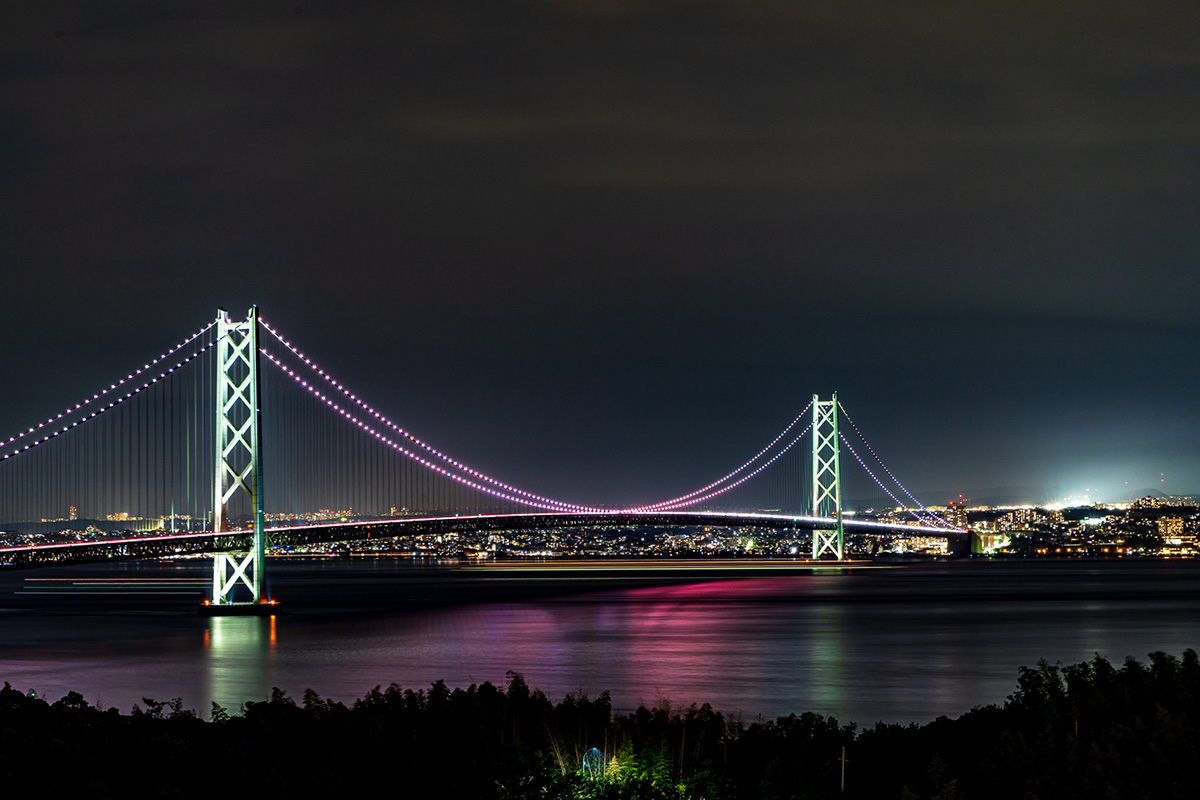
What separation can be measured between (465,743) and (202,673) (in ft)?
56.8

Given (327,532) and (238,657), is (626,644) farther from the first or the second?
(327,532)

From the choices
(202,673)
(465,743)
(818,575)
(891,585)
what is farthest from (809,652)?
(818,575)

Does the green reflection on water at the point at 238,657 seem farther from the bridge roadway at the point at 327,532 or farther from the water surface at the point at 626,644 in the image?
the bridge roadway at the point at 327,532

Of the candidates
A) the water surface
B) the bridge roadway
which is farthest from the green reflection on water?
the bridge roadway

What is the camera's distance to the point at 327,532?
2218 inches

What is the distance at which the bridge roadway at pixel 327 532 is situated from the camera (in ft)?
150

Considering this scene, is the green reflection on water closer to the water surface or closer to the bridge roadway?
the water surface

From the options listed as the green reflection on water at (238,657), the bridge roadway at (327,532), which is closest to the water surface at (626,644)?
the green reflection on water at (238,657)

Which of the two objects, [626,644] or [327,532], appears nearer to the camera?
[626,644]

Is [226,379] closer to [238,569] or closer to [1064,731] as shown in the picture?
[238,569]

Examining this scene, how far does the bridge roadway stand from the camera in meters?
45.8

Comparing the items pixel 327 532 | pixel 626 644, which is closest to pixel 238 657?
pixel 626 644

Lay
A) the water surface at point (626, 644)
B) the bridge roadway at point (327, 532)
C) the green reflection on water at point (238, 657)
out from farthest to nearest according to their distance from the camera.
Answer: the bridge roadway at point (327, 532) → the water surface at point (626, 644) → the green reflection on water at point (238, 657)

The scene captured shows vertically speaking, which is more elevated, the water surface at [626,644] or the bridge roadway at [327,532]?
the bridge roadway at [327,532]
